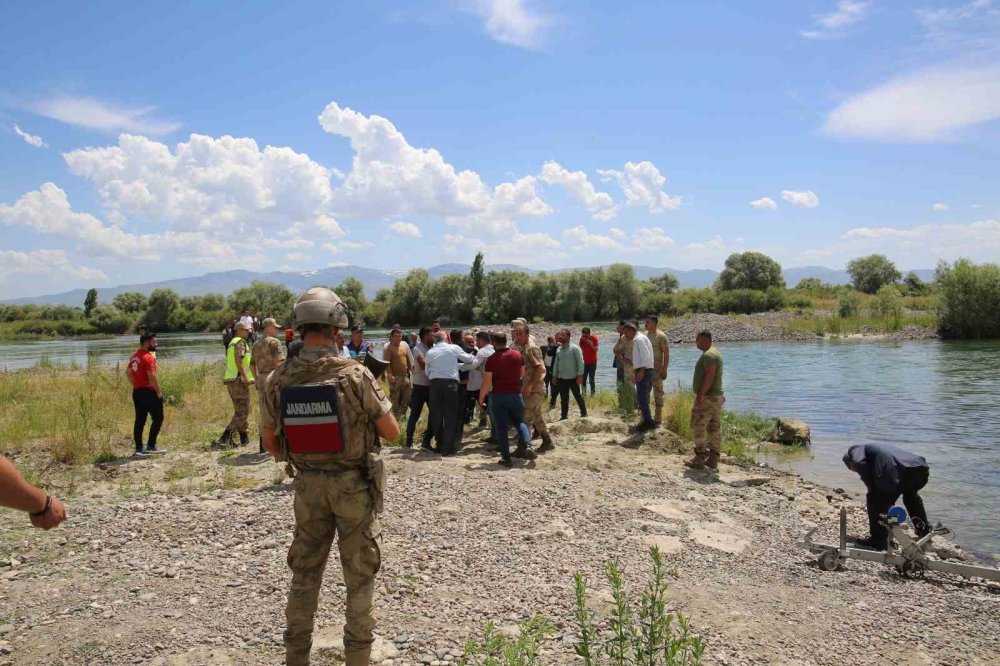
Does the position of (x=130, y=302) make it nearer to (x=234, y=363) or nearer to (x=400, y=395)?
(x=400, y=395)

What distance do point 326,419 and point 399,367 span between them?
824 cm

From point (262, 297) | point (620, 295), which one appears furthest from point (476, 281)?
point (262, 297)

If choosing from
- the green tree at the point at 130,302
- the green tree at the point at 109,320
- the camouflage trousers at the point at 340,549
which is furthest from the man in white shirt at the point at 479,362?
the green tree at the point at 130,302

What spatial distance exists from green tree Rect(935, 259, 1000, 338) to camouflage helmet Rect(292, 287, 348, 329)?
48.1 meters

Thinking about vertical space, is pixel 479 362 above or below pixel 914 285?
below

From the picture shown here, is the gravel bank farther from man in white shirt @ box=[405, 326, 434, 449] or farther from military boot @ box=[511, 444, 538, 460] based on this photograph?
man in white shirt @ box=[405, 326, 434, 449]

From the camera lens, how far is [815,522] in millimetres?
7781

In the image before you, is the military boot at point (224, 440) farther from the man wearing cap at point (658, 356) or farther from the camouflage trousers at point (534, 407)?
the man wearing cap at point (658, 356)

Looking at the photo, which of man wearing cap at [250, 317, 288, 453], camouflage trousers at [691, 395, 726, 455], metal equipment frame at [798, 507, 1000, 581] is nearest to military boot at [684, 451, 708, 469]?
camouflage trousers at [691, 395, 726, 455]

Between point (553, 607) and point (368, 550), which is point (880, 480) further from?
point (368, 550)

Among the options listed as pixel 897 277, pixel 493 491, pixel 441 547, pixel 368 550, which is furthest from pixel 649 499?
pixel 897 277

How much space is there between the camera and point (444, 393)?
31.3 feet

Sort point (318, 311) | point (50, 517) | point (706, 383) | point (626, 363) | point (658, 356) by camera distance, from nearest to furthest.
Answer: point (50, 517), point (318, 311), point (706, 383), point (658, 356), point (626, 363)

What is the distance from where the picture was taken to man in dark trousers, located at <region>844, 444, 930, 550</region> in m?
6.35
